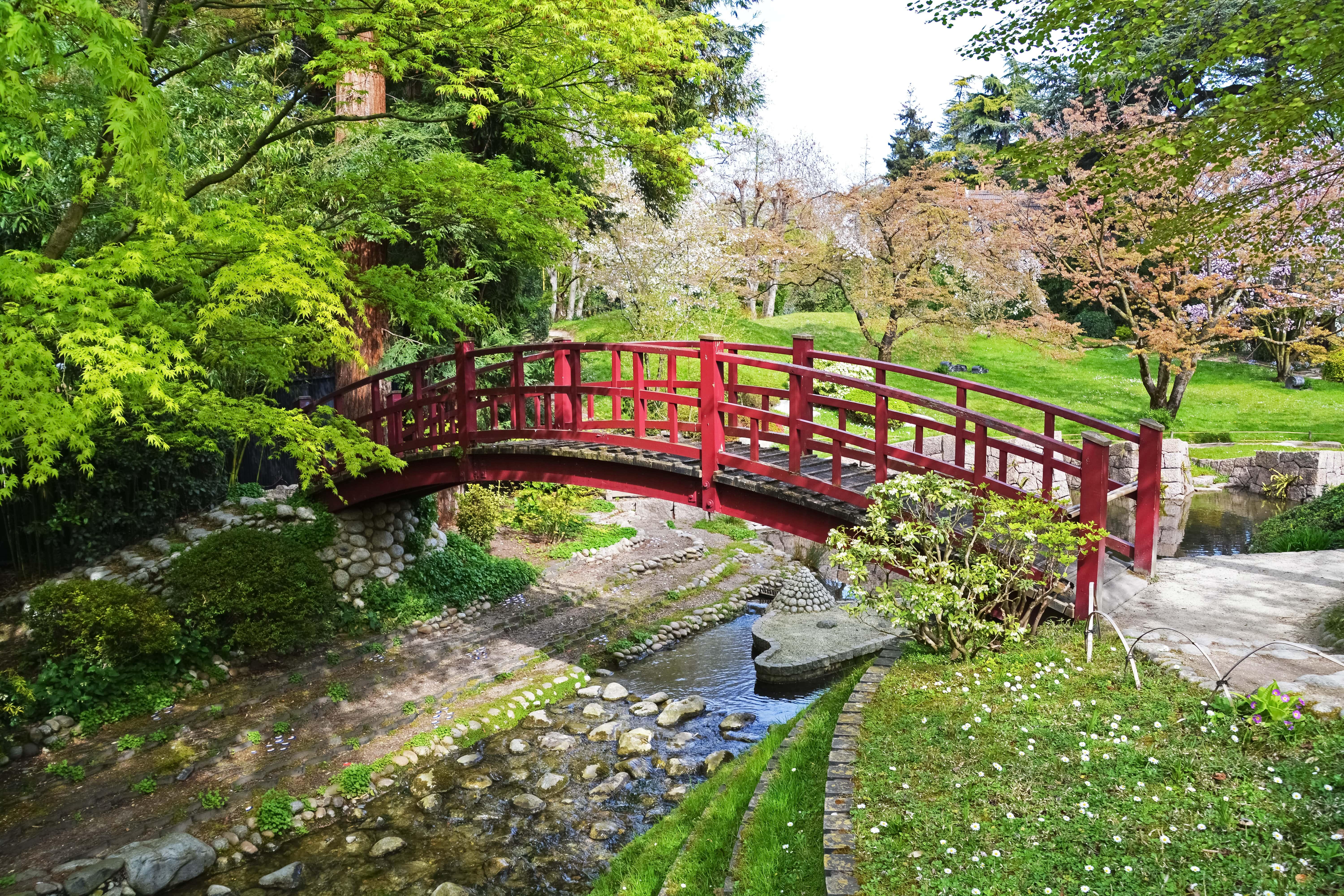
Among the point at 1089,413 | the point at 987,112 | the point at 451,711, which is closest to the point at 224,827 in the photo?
the point at 451,711

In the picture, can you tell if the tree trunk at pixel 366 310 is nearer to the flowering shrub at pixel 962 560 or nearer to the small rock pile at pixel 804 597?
the small rock pile at pixel 804 597

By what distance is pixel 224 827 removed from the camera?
7512 millimetres

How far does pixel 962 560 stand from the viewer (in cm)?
648

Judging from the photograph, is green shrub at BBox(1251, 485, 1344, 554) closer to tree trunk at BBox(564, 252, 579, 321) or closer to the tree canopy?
the tree canopy

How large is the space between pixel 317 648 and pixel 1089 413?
23757mm

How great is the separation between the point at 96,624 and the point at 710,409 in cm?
686

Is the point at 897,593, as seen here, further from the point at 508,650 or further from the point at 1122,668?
the point at 508,650

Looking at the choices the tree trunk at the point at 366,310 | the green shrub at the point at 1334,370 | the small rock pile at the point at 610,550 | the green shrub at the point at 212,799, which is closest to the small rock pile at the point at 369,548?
the tree trunk at the point at 366,310

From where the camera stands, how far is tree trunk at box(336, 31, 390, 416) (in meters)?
11.7

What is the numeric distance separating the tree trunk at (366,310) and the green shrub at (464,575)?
2.48 metres

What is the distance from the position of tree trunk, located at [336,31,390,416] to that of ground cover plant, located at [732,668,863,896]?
7.53 m

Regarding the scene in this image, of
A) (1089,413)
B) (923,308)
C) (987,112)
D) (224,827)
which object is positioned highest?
(987,112)

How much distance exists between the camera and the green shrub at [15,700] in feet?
26.2

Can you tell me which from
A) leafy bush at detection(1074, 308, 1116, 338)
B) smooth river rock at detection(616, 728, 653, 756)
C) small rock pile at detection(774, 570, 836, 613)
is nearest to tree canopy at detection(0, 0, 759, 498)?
smooth river rock at detection(616, 728, 653, 756)
